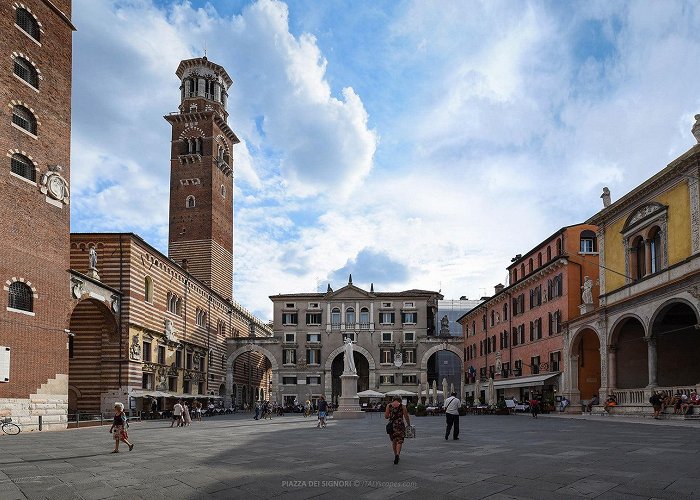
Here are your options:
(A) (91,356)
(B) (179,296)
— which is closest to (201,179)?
(B) (179,296)

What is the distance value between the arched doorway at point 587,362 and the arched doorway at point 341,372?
110 feet

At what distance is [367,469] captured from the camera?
11875mm

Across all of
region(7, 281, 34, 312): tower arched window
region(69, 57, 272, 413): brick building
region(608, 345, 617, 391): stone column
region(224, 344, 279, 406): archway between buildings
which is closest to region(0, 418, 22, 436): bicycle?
region(7, 281, 34, 312): tower arched window

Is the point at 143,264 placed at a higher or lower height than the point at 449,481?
higher

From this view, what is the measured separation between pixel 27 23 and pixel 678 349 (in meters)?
34.9

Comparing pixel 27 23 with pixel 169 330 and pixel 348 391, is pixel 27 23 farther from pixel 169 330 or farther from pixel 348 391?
pixel 348 391

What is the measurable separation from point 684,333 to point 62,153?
31886mm

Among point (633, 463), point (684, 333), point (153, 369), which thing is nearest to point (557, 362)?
point (684, 333)

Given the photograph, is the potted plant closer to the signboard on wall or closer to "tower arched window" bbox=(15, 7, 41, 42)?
the signboard on wall

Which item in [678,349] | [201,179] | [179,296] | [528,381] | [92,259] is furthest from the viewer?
[201,179]

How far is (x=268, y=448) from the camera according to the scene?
54.7ft

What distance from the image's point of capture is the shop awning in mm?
40781

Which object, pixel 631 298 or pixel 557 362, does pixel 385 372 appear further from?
pixel 631 298

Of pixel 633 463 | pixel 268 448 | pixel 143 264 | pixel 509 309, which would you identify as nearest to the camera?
pixel 633 463
